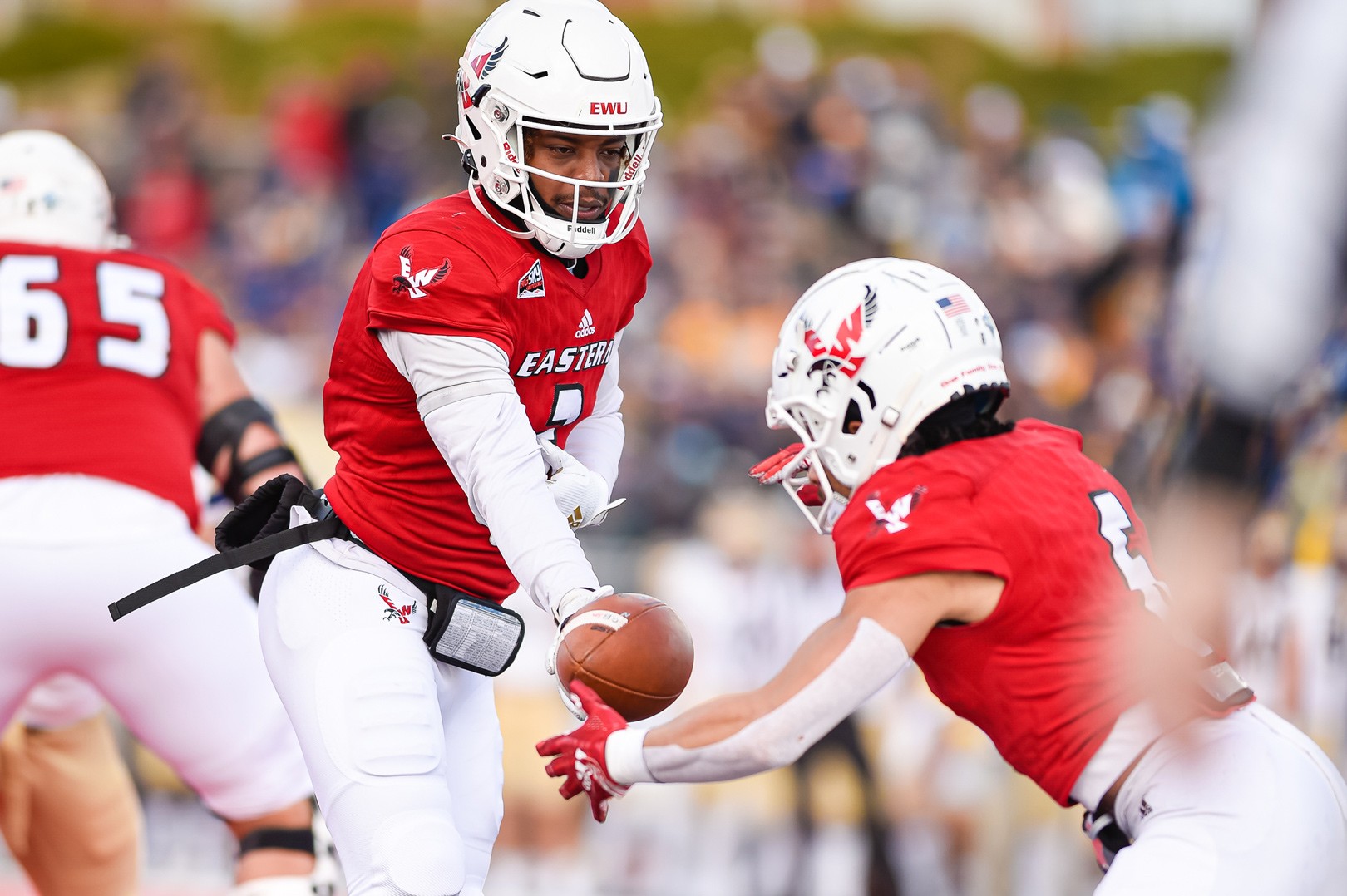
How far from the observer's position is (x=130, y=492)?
13.5 feet

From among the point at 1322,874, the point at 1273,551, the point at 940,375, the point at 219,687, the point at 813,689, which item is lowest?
the point at 1273,551

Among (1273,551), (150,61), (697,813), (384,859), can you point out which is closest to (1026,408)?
(1273,551)

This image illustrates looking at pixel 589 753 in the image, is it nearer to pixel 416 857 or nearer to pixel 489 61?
pixel 416 857

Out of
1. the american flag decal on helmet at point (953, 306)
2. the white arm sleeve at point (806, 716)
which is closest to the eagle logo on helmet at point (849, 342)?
the american flag decal on helmet at point (953, 306)

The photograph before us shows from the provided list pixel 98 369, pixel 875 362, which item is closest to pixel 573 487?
pixel 875 362

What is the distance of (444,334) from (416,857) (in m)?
1.03

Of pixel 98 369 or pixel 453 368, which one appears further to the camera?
pixel 98 369

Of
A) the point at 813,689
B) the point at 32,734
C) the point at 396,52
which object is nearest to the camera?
the point at 813,689

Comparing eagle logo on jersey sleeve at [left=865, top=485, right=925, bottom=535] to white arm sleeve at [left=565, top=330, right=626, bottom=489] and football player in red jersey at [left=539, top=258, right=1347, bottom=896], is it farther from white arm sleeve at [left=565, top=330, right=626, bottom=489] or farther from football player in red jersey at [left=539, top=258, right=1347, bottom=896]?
white arm sleeve at [left=565, top=330, right=626, bottom=489]

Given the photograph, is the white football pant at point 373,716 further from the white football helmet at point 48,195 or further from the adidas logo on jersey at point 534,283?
the white football helmet at point 48,195

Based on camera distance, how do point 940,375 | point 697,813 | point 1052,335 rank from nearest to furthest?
point 940,375 < point 697,813 < point 1052,335

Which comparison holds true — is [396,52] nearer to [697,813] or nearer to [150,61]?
[150,61]

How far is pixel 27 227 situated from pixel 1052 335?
5942 millimetres

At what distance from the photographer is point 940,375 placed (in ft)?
9.75
